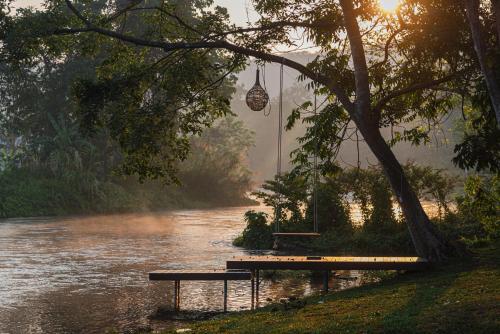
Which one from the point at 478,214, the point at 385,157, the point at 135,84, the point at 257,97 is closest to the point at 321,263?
the point at 385,157

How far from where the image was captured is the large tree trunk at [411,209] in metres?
16.5

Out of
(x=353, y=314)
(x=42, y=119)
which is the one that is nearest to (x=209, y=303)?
(x=353, y=314)

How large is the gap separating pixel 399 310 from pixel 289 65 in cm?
737

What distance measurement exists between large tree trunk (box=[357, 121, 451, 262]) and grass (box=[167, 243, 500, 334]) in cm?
87

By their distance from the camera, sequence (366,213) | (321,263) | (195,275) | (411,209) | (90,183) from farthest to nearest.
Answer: (90,183), (366,213), (411,209), (321,263), (195,275)

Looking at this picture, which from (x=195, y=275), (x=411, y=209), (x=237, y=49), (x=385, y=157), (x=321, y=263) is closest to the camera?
(x=195, y=275)

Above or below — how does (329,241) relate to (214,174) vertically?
below

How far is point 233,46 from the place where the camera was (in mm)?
17297

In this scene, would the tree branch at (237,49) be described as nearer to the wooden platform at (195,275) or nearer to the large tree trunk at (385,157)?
the large tree trunk at (385,157)

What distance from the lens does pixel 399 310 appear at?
11.4 m

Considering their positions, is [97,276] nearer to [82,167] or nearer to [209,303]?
[209,303]

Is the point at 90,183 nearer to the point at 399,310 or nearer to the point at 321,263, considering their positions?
the point at 321,263

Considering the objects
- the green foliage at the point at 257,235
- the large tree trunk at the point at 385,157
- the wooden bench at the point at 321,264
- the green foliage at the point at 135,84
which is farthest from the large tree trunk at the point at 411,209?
the green foliage at the point at 257,235

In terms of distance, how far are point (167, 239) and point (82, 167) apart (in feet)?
69.4
